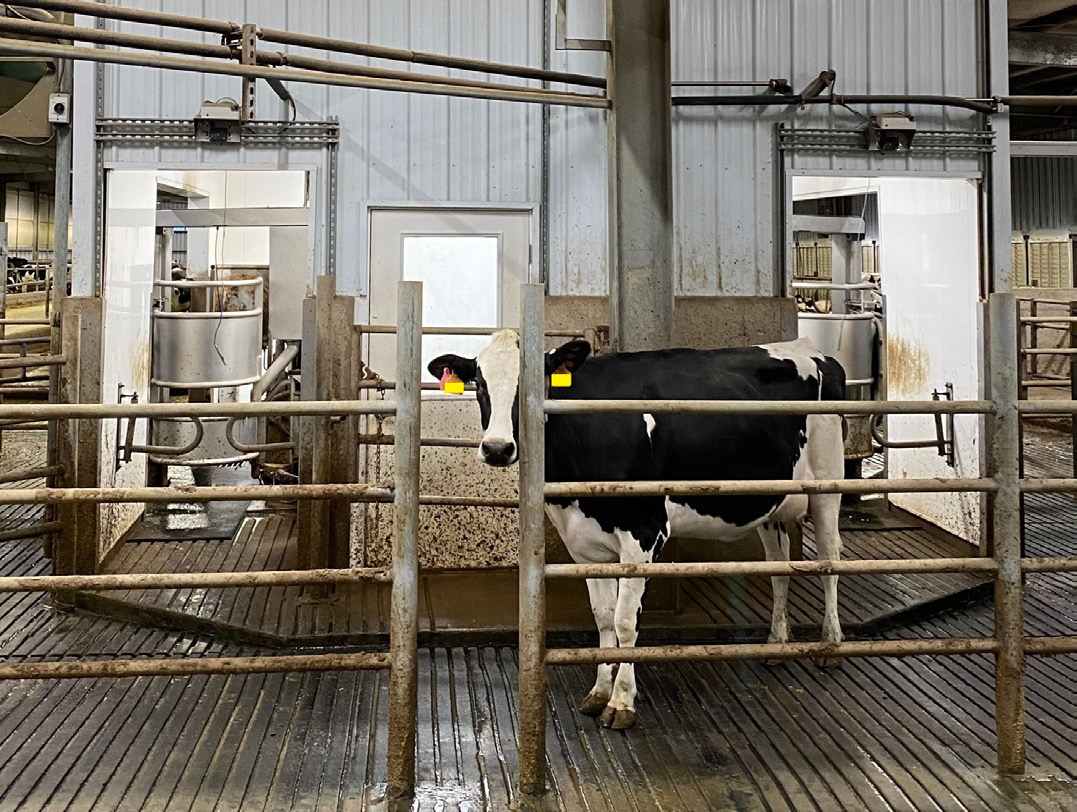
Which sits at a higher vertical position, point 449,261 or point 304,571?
point 449,261

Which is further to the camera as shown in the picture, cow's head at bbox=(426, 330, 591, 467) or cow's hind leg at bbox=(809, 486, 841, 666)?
cow's hind leg at bbox=(809, 486, 841, 666)

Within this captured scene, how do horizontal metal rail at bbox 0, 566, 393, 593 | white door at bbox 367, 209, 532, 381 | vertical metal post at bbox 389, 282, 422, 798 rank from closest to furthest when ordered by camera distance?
horizontal metal rail at bbox 0, 566, 393, 593, vertical metal post at bbox 389, 282, 422, 798, white door at bbox 367, 209, 532, 381

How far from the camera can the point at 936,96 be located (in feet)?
22.6

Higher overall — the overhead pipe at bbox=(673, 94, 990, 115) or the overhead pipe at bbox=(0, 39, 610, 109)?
the overhead pipe at bbox=(673, 94, 990, 115)

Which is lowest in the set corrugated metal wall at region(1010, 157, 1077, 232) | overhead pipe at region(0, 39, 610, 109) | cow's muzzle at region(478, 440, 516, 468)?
cow's muzzle at region(478, 440, 516, 468)

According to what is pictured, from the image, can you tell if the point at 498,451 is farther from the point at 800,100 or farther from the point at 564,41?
the point at 800,100

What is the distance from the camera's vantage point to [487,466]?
6648mm

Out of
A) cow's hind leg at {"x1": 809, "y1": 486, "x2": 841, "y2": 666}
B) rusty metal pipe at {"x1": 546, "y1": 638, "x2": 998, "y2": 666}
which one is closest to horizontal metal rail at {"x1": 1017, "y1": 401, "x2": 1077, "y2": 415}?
rusty metal pipe at {"x1": 546, "y1": 638, "x2": 998, "y2": 666}

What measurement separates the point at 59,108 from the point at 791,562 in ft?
18.7

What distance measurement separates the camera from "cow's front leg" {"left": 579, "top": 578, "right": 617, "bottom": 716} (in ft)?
13.8

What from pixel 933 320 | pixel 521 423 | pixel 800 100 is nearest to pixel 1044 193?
pixel 933 320

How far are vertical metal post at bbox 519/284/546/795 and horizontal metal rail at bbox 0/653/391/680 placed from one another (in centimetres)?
53

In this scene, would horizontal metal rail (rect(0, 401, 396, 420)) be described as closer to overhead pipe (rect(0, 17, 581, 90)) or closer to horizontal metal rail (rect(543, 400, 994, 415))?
horizontal metal rail (rect(543, 400, 994, 415))

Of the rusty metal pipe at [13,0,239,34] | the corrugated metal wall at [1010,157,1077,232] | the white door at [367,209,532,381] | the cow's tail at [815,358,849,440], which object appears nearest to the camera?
the rusty metal pipe at [13,0,239,34]
